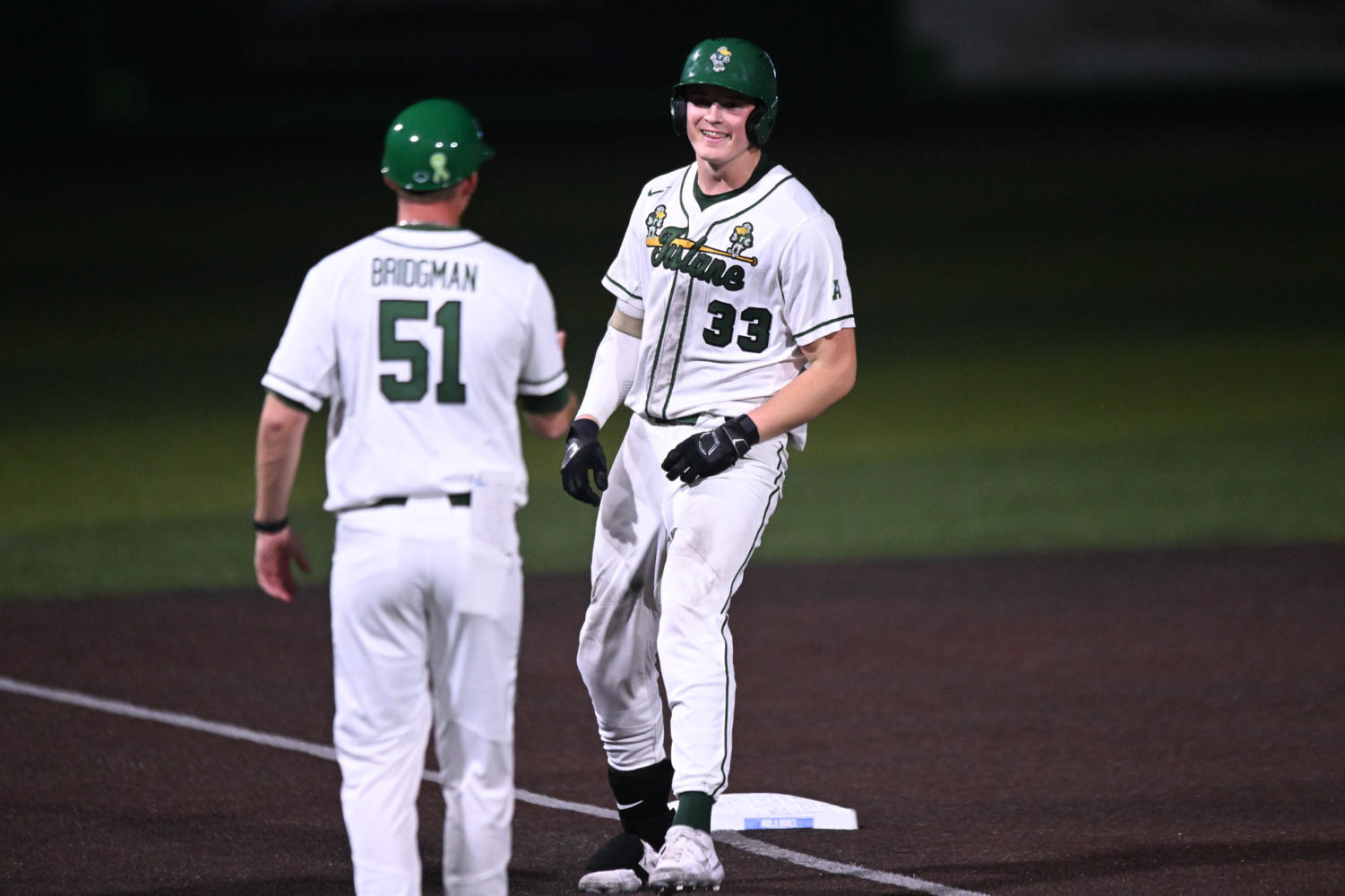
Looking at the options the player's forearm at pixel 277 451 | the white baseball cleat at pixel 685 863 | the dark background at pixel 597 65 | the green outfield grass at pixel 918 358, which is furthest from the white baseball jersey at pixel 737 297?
the dark background at pixel 597 65

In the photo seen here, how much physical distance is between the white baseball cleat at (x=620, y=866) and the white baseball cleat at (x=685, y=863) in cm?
16

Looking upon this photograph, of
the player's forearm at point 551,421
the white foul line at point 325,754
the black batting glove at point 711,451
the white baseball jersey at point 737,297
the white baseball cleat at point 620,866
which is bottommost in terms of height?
the white foul line at point 325,754

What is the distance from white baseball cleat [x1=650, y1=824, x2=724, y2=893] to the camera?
5.31 m

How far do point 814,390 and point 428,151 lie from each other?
1613 mm

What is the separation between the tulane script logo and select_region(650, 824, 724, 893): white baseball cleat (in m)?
1.69

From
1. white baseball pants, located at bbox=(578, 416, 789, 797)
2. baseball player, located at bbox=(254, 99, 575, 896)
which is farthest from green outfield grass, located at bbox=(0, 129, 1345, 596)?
baseball player, located at bbox=(254, 99, 575, 896)

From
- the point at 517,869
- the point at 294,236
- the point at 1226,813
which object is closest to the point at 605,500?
the point at 517,869

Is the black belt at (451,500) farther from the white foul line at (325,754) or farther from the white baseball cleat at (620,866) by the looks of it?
the white foul line at (325,754)

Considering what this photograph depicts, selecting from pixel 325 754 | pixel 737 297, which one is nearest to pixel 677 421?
pixel 737 297

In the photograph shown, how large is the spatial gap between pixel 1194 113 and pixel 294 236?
58.8 feet

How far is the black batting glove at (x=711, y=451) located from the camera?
5.41 meters

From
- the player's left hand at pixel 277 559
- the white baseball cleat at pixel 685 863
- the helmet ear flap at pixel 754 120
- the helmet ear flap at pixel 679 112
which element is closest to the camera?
the player's left hand at pixel 277 559

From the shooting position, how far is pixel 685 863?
17.4ft

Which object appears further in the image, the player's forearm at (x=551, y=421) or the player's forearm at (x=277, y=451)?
the player's forearm at (x=551, y=421)
